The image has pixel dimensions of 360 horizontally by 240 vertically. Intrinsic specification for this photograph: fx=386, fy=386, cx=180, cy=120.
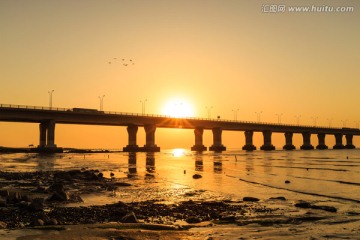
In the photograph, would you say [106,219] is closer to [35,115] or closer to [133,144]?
[35,115]

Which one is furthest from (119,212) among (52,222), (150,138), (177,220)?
(150,138)

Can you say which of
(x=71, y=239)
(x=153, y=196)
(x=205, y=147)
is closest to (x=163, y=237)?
(x=71, y=239)

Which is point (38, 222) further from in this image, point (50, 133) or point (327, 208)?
point (50, 133)

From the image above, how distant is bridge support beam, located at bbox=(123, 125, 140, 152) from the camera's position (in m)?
148

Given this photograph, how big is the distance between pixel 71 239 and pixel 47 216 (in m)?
3.79

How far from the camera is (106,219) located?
1563 cm

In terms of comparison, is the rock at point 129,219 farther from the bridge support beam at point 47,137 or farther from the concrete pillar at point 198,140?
the concrete pillar at point 198,140

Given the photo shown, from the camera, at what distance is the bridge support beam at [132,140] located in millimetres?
148125

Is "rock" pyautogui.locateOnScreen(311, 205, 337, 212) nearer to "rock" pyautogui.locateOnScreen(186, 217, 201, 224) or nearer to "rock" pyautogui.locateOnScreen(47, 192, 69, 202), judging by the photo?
"rock" pyautogui.locateOnScreen(186, 217, 201, 224)

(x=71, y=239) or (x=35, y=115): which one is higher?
(x=35, y=115)

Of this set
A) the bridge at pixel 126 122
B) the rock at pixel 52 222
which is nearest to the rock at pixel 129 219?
the rock at pixel 52 222

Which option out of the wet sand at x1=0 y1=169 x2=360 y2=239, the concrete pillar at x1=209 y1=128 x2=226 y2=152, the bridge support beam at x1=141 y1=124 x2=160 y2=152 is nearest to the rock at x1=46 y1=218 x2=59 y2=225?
the wet sand at x1=0 y1=169 x2=360 y2=239

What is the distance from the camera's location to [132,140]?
150375 millimetres

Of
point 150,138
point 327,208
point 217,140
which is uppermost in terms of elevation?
point 150,138
